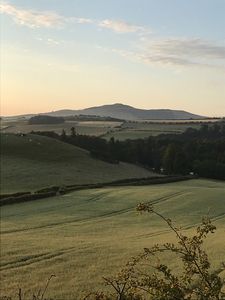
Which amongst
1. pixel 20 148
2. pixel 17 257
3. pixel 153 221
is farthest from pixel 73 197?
pixel 20 148

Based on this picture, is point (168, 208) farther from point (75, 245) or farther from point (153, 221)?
point (75, 245)

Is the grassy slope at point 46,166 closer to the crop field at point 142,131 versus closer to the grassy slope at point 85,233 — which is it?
the grassy slope at point 85,233

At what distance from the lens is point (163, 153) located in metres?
116

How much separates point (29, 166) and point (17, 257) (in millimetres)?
60767

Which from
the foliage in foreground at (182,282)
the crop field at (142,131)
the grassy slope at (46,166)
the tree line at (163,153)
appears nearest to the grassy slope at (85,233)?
the foliage in foreground at (182,282)

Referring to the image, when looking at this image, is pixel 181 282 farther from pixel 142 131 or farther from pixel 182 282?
pixel 142 131

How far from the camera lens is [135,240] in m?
34.2

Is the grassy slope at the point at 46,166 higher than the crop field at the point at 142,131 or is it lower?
lower

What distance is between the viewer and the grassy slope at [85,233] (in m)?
24.7

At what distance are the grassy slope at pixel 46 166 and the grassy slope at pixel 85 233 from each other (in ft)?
41.5

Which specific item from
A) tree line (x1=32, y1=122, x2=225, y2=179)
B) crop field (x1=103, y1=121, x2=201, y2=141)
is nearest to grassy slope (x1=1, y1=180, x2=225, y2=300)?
tree line (x1=32, y1=122, x2=225, y2=179)

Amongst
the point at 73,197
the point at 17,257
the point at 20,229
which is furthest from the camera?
the point at 73,197

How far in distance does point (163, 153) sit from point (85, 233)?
78915 mm

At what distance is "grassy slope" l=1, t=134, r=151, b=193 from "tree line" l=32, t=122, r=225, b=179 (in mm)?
6515
